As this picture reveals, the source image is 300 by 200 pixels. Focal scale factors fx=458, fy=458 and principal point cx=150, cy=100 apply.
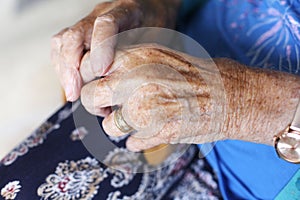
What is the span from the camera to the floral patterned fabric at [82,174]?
2.84ft

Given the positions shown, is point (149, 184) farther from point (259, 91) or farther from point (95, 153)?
point (259, 91)

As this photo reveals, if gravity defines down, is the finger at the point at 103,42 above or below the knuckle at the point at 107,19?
below

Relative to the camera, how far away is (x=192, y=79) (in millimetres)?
739

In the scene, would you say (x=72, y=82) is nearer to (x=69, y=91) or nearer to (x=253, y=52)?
(x=69, y=91)

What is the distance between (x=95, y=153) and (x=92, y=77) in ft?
0.62

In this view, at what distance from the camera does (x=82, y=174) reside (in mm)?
902

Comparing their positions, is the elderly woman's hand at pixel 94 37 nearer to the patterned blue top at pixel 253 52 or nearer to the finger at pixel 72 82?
the finger at pixel 72 82

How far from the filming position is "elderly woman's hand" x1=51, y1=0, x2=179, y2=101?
0.78 metres

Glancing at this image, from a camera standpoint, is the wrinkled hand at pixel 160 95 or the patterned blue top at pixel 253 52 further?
the patterned blue top at pixel 253 52

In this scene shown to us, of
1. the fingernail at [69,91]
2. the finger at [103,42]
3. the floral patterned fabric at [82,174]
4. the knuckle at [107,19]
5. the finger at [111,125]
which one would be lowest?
the floral patterned fabric at [82,174]

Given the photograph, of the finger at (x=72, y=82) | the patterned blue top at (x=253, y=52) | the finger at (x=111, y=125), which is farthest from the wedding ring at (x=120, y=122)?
the patterned blue top at (x=253, y=52)

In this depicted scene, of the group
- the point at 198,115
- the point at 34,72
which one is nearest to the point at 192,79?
the point at 198,115

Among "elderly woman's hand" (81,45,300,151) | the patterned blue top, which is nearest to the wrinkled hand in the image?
"elderly woman's hand" (81,45,300,151)

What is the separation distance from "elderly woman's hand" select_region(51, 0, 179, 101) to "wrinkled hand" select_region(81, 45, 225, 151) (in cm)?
4
